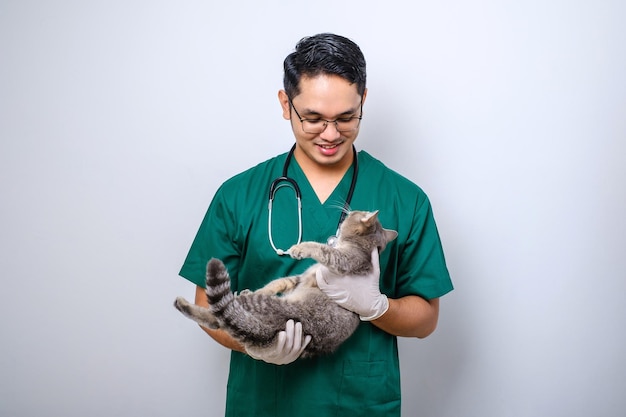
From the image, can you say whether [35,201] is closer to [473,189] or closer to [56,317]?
[56,317]

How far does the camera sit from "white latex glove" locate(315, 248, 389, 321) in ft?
5.12

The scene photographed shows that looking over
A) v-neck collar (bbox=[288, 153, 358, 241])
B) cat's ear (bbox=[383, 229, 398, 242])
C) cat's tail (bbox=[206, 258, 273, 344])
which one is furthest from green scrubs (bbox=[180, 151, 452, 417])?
cat's tail (bbox=[206, 258, 273, 344])

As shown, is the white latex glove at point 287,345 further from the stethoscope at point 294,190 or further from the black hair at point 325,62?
the black hair at point 325,62

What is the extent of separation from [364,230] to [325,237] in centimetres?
22

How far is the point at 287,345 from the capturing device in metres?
1.48

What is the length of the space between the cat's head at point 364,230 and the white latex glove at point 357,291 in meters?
0.03

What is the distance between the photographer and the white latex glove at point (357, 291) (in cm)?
156

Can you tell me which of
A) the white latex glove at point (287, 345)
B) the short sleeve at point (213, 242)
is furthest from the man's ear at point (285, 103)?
the white latex glove at point (287, 345)

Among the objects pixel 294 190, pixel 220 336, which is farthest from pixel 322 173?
pixel 220 336

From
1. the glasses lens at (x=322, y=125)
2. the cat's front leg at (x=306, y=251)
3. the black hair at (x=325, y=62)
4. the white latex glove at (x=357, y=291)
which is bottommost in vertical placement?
the white latex glove at (x=357, y=291)

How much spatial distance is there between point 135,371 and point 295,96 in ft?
4.69

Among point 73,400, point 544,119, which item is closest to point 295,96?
point 544,119

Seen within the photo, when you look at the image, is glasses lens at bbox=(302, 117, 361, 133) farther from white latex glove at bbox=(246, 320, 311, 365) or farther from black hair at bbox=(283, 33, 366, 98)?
white latex glove at bbox=(246, 320, 311, 365)

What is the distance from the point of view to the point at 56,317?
2.49 metres
